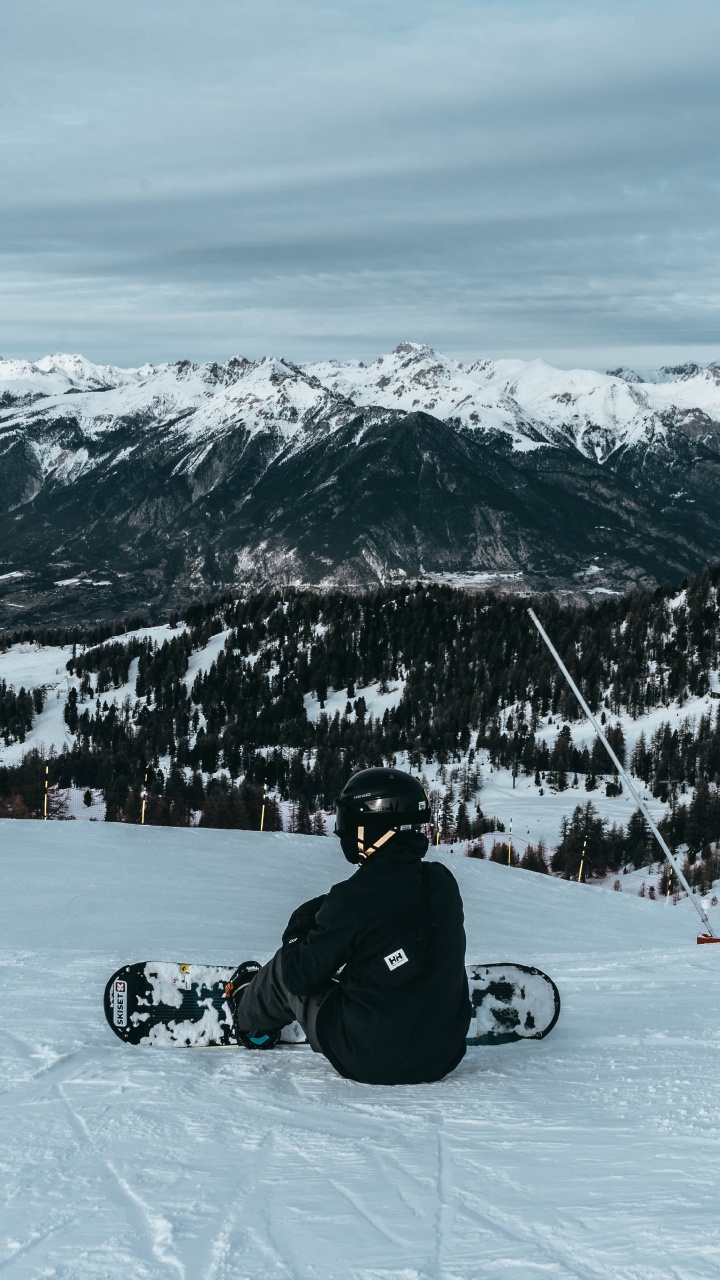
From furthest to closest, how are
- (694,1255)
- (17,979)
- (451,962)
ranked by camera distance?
(17,979)
(451,962)
(694,1255)

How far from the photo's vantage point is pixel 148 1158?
474cm

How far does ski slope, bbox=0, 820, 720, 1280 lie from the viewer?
3.67 meters

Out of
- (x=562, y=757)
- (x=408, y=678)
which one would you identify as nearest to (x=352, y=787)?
(x=562, y=757)

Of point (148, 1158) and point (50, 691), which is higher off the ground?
point (148, 1158)

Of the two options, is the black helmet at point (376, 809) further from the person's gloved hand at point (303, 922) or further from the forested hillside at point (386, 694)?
the forested hillside at point (386, 694)

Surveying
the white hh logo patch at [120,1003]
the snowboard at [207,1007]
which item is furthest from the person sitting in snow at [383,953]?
the white hh logo patch at [120,1003]

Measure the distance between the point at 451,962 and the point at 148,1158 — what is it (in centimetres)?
198

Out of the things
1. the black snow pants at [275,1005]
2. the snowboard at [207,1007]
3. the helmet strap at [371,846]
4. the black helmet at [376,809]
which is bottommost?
the snowboard at [207,1007]

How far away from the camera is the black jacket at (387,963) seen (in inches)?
228

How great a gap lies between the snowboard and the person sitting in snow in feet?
4.37

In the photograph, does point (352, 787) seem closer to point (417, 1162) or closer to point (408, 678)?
point (417, 1162)

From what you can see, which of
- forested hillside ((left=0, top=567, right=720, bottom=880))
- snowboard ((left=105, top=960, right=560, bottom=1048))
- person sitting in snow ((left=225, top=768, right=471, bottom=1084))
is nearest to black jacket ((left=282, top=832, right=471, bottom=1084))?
person sitting in snow ((left=225, top=768, right=471, bottom=1084))

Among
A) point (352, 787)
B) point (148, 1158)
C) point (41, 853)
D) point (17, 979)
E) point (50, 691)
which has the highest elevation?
point (352, 787)

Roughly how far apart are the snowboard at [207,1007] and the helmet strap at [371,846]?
2130mm
